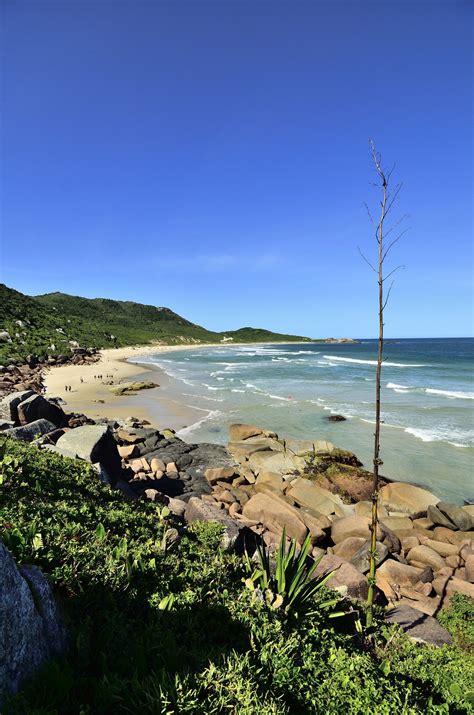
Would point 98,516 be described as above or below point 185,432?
above

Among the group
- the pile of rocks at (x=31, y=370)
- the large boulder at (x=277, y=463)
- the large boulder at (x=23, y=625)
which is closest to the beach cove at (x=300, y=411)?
the pile of rocks at (x=31, y=370)

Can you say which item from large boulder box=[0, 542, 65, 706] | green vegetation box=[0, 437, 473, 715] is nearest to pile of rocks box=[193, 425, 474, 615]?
green vegetation box=[0, 437, 473, 715]

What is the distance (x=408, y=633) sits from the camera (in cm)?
629

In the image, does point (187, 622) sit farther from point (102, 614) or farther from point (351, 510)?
point (351, 510)

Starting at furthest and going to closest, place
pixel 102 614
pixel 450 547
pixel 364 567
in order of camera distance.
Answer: pixel 450 547
pixel 364 567
pixel 102 614

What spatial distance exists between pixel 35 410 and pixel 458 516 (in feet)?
53.5

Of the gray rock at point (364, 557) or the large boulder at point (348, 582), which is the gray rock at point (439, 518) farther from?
the large boulder at point (348, 582)

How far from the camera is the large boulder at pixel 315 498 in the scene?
12.9 meters

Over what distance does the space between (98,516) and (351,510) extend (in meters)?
9.97

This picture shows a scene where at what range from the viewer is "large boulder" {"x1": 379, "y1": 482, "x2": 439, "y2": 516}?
13.3 m

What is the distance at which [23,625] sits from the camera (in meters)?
3.07

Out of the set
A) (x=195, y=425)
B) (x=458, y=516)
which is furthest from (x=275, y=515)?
(x=195, y=425)

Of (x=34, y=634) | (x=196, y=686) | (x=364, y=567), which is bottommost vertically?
(x=364, y=567)

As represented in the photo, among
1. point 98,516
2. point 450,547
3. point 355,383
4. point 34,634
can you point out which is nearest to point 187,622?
point 34,634
